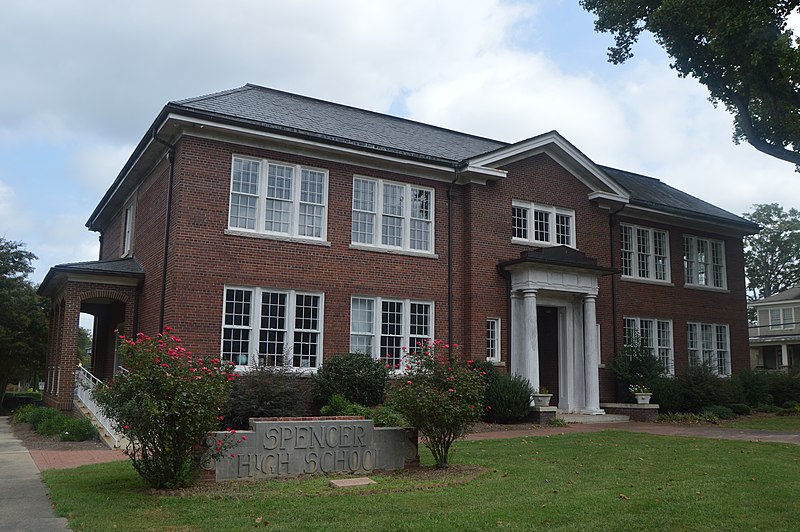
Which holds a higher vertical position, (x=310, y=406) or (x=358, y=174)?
(x=358, y=174)

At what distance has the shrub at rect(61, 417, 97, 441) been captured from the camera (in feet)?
48.2

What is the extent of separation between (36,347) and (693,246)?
27.7 metres

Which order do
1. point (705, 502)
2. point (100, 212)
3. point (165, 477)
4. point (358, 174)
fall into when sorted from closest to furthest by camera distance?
1. point (705, 502)
2. point (165, 477)
3. point (358, 174)
4. point (100, 212)

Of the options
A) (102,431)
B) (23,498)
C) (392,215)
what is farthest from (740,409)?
(23,498)

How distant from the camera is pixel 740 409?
70.2ft

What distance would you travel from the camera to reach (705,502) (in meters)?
7.87

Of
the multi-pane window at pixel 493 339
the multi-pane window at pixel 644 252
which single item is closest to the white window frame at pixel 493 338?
the multi-pane window at pixel 493 339

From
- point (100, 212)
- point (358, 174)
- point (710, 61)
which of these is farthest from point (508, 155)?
point (100, 212)

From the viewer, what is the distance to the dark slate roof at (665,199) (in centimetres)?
2445

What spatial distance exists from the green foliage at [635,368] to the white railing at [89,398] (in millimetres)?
14906

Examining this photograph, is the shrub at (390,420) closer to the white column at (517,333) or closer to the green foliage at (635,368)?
the white column at (517,333)

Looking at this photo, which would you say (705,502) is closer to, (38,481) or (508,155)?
(38,481)

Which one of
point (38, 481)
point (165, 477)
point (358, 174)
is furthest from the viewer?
point (358, 174)

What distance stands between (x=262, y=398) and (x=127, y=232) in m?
10.9
